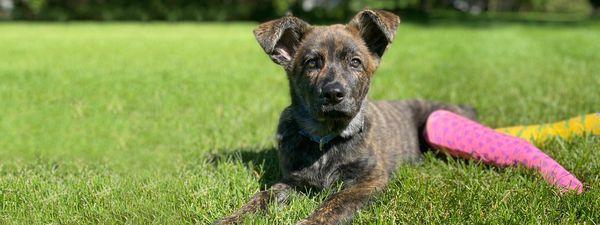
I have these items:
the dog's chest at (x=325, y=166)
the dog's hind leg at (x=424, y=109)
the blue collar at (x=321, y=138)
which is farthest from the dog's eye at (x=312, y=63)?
the dog's hind leg at (x=424, y=109)

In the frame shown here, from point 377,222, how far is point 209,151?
2.61 m

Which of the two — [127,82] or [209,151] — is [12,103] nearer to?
[127,82]

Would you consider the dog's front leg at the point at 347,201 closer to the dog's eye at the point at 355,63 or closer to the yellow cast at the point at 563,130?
the dog's eye at the point at 355,63

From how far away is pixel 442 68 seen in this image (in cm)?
1274

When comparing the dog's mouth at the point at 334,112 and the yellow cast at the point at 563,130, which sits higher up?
the dog's mouth at the point at 334,112

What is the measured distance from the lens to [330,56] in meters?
4.82

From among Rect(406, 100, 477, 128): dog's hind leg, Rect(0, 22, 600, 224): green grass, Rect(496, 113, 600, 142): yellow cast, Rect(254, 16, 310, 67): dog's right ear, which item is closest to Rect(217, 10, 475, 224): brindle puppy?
Rect(254, 16, 310, 67): dog's right ear

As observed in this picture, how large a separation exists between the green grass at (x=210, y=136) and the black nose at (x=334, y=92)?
30.7 inches

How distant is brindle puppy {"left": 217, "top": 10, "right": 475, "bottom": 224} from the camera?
459 centimetres

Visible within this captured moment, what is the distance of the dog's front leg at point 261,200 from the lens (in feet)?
13.9

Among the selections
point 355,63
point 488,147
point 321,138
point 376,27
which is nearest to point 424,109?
point 488,147

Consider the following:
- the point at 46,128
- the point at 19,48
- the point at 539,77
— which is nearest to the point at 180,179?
the point at 46,128

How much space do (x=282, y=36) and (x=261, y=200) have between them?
146cm

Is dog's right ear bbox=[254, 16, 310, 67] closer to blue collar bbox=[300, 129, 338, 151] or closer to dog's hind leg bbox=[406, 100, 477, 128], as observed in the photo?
blue collar bbox=[300, 129, 338, 151]
